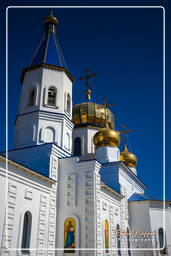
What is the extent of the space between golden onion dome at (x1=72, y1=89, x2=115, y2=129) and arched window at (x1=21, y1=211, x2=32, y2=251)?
13.0 meters

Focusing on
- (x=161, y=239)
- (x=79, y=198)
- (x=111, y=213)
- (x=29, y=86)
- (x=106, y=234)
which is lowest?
(x=161, y=239)

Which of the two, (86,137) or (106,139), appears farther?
(86,137)

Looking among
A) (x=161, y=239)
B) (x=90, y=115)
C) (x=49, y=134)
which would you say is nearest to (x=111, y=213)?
(x=161, y=239)

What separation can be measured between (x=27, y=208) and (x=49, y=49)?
10454 mm

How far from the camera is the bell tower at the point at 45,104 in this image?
14.9m

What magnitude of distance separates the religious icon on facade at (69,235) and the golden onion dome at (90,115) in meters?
11.6

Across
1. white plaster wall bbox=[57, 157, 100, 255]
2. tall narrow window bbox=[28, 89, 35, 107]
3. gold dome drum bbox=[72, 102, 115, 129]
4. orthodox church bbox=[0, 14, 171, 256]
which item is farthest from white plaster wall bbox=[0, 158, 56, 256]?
gold dome drum bbox=[72, 102, 115, 129]

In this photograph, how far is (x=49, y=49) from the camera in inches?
690

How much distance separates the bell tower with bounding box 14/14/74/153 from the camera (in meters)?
14.9

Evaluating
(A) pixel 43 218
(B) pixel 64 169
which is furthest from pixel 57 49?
(A) pixel 43 218

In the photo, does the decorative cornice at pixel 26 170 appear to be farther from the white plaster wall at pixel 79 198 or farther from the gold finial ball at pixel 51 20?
the gold finial ball at pixel 51 20

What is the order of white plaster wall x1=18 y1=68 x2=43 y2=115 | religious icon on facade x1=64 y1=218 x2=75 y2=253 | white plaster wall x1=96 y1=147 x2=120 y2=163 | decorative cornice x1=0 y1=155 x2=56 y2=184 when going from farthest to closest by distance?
white plaster wall x1=96 y1=147 x2=120 y2=163 → white plaster wall x1=18 y1=68 x2=43 y2=115 → religious icon on facade x1=64 y1=218 x2=75 y2=253 → decorative cornice x1=0 y1=155 x2=56 y2=184

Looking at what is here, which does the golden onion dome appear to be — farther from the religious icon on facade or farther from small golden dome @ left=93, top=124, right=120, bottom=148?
the religious icon on facade

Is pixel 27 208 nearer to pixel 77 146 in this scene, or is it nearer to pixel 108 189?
pixel 108 189
